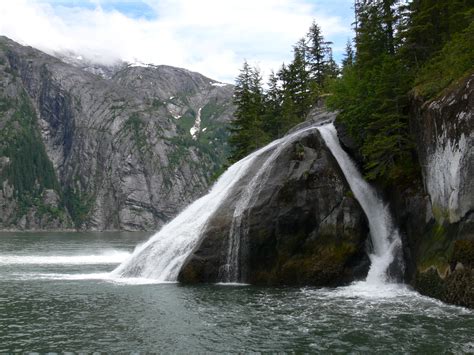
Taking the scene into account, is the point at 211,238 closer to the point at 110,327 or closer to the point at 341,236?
the point at 341,236

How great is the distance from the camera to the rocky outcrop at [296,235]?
28.3 meters

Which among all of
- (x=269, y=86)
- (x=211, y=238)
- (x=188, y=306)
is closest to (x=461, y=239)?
(x=188, y=306)

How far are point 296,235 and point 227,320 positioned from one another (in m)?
12.0

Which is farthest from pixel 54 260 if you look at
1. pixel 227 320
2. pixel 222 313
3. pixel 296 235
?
pixel 227 320

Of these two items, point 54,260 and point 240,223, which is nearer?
point 240,223

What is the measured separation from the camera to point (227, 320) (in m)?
18.3

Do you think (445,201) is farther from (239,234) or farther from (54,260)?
(54,260)

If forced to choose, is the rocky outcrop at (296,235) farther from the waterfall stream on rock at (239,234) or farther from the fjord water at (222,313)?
the fjord water at (222,313)

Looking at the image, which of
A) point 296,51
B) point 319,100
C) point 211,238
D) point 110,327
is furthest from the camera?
point 296,51

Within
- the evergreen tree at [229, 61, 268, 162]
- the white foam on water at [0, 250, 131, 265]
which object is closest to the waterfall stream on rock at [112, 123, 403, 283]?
the white foam on water at [0, 250, 131, 265]

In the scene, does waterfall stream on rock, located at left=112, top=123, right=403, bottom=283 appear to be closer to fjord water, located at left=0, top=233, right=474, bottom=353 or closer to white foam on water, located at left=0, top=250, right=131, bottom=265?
fjord water, located at left=0, top=233, right=474, bottom=353

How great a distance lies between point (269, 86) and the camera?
242ft

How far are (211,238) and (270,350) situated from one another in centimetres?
1674

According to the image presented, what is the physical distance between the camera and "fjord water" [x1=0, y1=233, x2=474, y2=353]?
1477 cm
